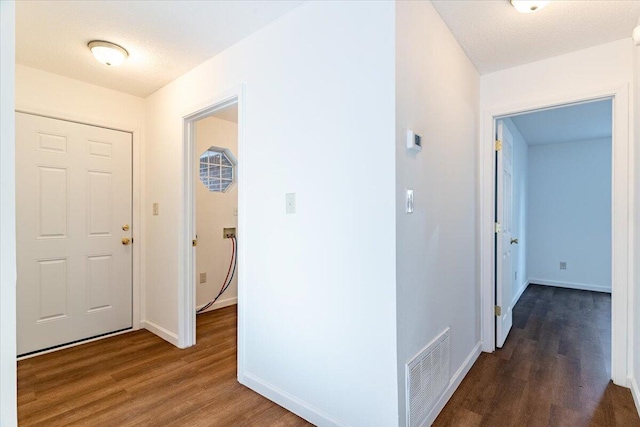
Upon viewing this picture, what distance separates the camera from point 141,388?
2.14 meters

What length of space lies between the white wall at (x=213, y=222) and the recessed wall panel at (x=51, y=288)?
123 cm

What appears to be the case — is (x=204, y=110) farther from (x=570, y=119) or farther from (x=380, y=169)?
(x=570, y=119)

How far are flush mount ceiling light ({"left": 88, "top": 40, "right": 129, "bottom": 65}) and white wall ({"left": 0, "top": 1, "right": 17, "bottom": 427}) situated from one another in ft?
6.29

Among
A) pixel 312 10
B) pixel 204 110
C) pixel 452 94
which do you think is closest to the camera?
pixel 312 10

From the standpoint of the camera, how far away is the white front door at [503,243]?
2.73m

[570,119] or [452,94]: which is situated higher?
[570,119]

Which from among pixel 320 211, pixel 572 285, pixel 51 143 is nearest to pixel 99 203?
pixel 51 143

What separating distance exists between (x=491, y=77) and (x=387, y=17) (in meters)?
1.65

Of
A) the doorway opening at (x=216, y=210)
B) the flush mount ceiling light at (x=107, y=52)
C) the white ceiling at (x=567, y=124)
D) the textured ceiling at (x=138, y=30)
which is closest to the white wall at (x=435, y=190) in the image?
the textured ceiling at (x=138, y=30)

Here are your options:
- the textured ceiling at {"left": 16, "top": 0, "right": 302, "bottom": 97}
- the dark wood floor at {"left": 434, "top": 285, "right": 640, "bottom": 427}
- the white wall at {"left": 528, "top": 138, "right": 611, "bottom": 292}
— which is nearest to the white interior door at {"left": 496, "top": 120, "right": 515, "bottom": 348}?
the dark wood floor at {"left": 434, "top": 285, "right": 640, "bottom": 427}

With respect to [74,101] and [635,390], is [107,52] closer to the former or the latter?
A: [74,101]

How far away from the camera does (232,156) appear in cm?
405

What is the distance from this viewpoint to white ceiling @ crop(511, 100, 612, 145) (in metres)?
3.52

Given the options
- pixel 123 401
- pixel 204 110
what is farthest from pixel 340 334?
pixel 204 110
